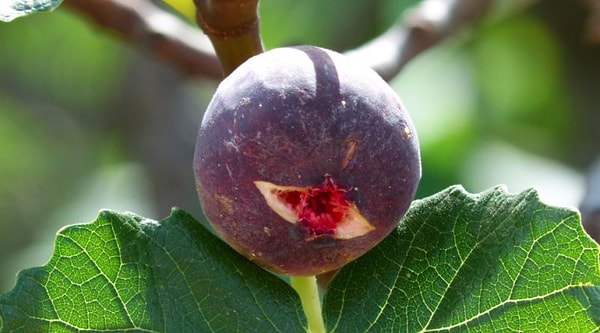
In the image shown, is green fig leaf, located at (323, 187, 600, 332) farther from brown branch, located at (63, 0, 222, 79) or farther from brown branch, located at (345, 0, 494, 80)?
brown branch, located at (63, 0, 222, 79)

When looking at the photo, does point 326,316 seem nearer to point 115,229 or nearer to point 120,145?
point 115,229

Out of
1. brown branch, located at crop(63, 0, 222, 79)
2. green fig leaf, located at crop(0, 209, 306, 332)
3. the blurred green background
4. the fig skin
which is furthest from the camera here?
the blurred green background

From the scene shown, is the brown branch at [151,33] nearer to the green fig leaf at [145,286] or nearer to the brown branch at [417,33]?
the brown branch at [417,33]

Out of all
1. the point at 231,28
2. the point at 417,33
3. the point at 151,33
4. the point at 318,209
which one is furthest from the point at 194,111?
the point at 318,209

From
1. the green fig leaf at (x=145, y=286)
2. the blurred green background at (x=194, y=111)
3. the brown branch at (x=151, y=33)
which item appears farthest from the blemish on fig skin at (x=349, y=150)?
the blurred green background at (x=194, y=111)

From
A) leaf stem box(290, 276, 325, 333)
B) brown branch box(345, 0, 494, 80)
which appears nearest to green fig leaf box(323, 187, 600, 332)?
leaf stem box(290, 276, 325, 333)

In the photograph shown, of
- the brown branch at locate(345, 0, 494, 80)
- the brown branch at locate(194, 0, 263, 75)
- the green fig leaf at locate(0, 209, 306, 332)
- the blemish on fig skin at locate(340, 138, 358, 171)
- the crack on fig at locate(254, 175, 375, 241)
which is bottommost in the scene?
the brown branch at locate(345, 0, 494, 80)
